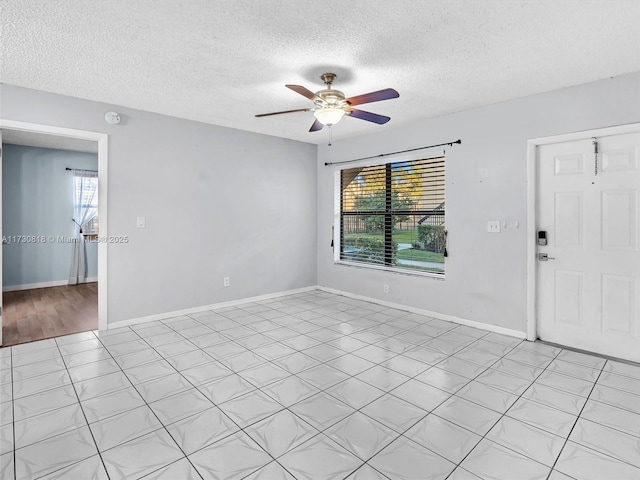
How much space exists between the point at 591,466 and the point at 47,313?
563 centimetres

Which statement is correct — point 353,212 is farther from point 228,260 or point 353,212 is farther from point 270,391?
point 270,391

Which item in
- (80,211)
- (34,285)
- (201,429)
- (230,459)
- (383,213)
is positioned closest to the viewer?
(230,459)

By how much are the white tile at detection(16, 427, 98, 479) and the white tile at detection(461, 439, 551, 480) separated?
198 cm

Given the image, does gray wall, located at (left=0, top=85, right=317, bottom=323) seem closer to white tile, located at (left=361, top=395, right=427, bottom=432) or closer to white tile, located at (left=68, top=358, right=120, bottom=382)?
white tile, located at (left=68, top=358, right=120, bottom=382)

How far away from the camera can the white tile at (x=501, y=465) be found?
1.68m

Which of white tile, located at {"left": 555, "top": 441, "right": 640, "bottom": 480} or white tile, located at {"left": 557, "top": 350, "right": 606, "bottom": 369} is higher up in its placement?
white tile, located at {"left": 557, "top": 350, "right": 606, "bottom": 369}

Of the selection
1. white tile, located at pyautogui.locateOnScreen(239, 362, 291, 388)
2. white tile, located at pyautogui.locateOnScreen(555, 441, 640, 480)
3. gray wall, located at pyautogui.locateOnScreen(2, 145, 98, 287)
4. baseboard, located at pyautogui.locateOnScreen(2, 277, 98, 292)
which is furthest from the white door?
baseboard, located at pyautogui.locateOnScreen(2, 277, 98, 292)

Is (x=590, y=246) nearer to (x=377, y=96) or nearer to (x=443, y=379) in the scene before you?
(x=443, y=379)

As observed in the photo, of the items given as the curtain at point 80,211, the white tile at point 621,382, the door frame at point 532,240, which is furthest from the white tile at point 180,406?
the curtain at point 80,211

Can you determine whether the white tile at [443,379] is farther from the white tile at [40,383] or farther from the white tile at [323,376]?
the white tile at [40,383]

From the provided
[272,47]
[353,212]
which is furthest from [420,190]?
[272,47]

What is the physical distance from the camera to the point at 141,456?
182 cm

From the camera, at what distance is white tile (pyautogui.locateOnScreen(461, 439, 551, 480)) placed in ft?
5.52

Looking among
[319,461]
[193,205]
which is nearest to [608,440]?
[319,461]
